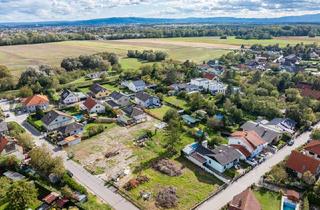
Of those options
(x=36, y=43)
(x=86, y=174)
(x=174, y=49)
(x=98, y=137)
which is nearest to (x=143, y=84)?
(x=98, y=137)

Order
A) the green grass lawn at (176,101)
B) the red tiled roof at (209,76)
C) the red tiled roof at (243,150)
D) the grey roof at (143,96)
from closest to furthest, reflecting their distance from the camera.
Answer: the red tiled roof at (243,150) < the green grass lawn at (176,101) < the grey roof at (143,96) < the red tiled roof at (209,76)

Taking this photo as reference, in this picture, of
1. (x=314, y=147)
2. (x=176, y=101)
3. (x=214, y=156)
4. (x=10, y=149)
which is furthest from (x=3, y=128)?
(x=314, y=147)

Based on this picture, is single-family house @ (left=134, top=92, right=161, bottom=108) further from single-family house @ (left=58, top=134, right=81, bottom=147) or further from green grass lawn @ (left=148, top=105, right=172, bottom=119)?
single-family house @ (left=58, top=134, right=81, bottom=147)

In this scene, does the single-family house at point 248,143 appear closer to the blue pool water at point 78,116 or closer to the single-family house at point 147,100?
the single-family house at point 147,100

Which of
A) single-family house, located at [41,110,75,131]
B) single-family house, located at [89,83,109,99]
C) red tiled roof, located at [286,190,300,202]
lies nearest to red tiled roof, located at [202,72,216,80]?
single-family house, located at [89,83,109,99]

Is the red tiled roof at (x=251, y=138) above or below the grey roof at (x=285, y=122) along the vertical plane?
above

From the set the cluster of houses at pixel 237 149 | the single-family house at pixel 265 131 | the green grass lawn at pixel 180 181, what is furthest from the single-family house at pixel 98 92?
the single-family house at pixel 265 131
